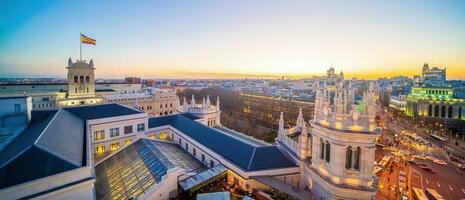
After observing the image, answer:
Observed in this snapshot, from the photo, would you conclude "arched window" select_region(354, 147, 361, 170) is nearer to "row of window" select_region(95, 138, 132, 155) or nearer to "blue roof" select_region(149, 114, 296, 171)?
"blue roof" select_region(149, 114, 296, 171)

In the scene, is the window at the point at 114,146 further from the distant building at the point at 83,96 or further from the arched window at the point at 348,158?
the arched window at the point at 348,158

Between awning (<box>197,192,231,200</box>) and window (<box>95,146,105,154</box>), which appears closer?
awning (<box>197,192,231,200</box>)

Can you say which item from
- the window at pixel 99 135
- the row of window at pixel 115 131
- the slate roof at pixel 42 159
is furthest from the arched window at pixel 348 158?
the window at pixel 99 135

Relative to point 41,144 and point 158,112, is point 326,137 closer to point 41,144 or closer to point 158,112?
point 41,144

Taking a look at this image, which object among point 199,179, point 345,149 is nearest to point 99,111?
point 199,179

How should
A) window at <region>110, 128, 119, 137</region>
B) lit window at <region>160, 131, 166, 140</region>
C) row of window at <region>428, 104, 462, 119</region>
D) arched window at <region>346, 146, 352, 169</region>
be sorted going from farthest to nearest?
row of window at <region>428, 104, 462, 119</region>
lit window at <region>160, 131, 166, 140</region>
window at <region>110, 128, 119, 137</region>
arched window at <region>346, 146, 352, 169</region>

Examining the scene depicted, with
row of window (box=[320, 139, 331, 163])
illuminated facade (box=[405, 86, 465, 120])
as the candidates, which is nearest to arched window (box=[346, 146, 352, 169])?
row of window (box=[320, 139, 331, 163])
